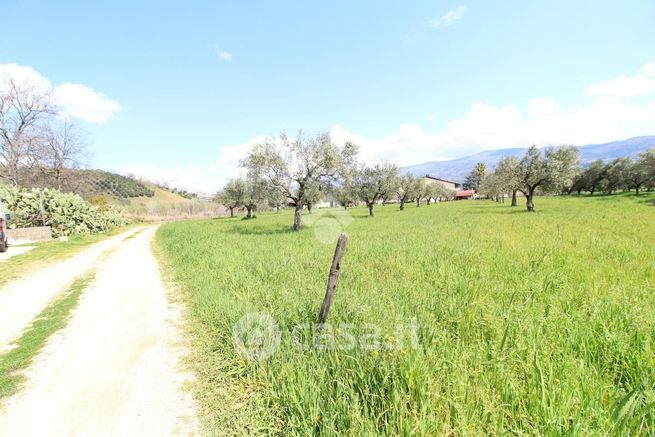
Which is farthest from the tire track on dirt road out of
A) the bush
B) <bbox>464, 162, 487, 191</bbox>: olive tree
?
<bbox>464, 162, 487, 191</bbox>: olive tree

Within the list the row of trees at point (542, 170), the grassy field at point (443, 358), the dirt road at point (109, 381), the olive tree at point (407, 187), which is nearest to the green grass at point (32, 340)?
the dirt road at point (109, 381)

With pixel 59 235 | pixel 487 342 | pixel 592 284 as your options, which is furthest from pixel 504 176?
pixel 59 235

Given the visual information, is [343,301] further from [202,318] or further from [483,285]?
[483,285]

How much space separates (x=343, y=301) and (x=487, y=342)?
251 cm

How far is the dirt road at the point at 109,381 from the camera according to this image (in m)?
3.15

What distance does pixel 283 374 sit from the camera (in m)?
3.52

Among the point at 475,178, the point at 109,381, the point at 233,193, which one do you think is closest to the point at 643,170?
the point at 109,381

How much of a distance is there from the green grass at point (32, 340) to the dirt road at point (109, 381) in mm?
156

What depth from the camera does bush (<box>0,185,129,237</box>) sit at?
20.3 meters

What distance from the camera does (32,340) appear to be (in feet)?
16.8

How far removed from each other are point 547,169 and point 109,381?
43.7m

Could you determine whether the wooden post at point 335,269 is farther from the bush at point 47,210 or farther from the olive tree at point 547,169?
the olive tree at point 547,169

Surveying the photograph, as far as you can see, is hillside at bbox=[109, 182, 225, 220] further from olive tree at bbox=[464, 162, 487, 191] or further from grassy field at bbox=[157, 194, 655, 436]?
olive tree at bbox=[464, 162, 487, 191]

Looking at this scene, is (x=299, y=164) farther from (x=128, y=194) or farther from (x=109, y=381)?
(x=128, y=194)
